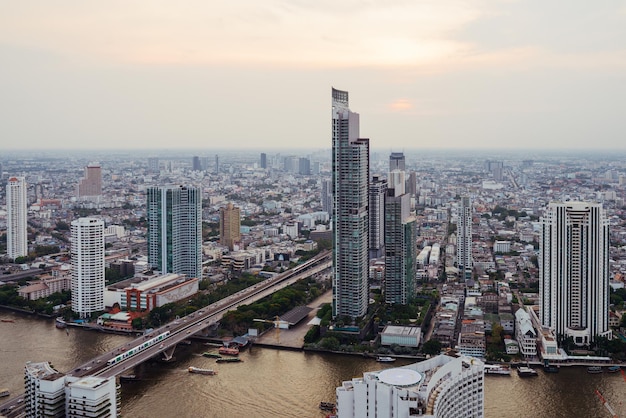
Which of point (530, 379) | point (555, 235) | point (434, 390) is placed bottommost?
point (530, 379)

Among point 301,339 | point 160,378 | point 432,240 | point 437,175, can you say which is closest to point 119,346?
point 160,378

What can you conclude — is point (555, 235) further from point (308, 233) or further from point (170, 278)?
point (308, 233)

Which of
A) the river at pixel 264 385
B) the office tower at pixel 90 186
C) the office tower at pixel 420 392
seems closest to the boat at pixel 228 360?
the river at pixel 264 385

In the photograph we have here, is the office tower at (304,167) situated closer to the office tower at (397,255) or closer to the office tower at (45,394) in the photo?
the office tower at (397,255)

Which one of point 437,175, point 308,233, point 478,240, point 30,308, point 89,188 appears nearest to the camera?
point 30,308

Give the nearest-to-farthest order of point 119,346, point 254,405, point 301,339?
point 254,405, point 119,346, point 301,339

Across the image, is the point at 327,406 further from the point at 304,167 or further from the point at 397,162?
the point at 304,167

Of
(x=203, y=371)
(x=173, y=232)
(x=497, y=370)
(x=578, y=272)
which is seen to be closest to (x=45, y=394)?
(x=203, y=371)

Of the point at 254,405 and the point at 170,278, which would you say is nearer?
the point at 254,405
